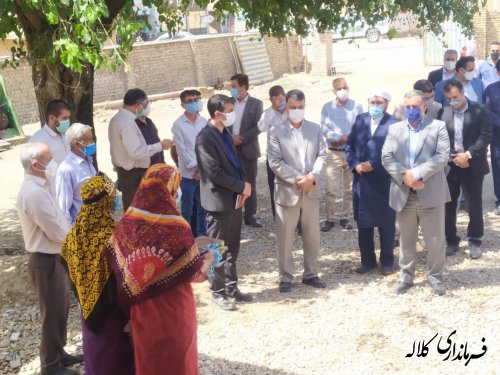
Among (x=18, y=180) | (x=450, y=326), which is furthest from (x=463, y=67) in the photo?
(x=18, y=180)

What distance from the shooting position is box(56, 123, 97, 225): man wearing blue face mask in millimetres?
5238

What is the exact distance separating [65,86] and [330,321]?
3.62 m

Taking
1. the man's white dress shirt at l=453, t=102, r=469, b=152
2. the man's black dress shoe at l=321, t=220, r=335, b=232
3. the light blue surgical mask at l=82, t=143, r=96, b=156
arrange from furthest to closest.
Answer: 1. the man's black dress shoe at l=321, t=220, r=335, b=232
2. the man's white dress shirt at l=453, t=102, r=469, b=152
3. the light blue surgical mask at l=82, t=143, r=96, b=156

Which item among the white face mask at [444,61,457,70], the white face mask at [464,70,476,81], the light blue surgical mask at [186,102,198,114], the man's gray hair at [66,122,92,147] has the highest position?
the white face mask at [444,61,457,70]

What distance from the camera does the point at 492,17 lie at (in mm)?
23000

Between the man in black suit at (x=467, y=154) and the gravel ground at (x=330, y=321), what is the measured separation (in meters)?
0.28

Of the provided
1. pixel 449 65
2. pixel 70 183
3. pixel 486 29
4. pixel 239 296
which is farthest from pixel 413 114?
pixel 486 29

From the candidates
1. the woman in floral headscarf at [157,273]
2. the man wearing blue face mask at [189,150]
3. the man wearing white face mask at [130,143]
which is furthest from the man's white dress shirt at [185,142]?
the woman in floral headscarf at [157,273]

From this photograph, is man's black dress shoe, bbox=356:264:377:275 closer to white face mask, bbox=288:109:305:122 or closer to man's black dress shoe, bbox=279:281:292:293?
man's black dress shoe, bbox=279:281:292:293

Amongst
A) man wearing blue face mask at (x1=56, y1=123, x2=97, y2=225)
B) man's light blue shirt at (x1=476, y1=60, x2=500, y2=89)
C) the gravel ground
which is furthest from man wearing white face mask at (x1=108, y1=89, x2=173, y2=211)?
Result: man's light blue shirt at (x1=476, y1=60, x2=500, y2=89)

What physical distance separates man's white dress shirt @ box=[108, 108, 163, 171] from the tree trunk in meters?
0.38

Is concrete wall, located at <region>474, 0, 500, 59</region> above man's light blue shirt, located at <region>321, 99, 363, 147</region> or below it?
above

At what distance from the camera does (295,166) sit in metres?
6.21

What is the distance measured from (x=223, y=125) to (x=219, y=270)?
4.44ft
